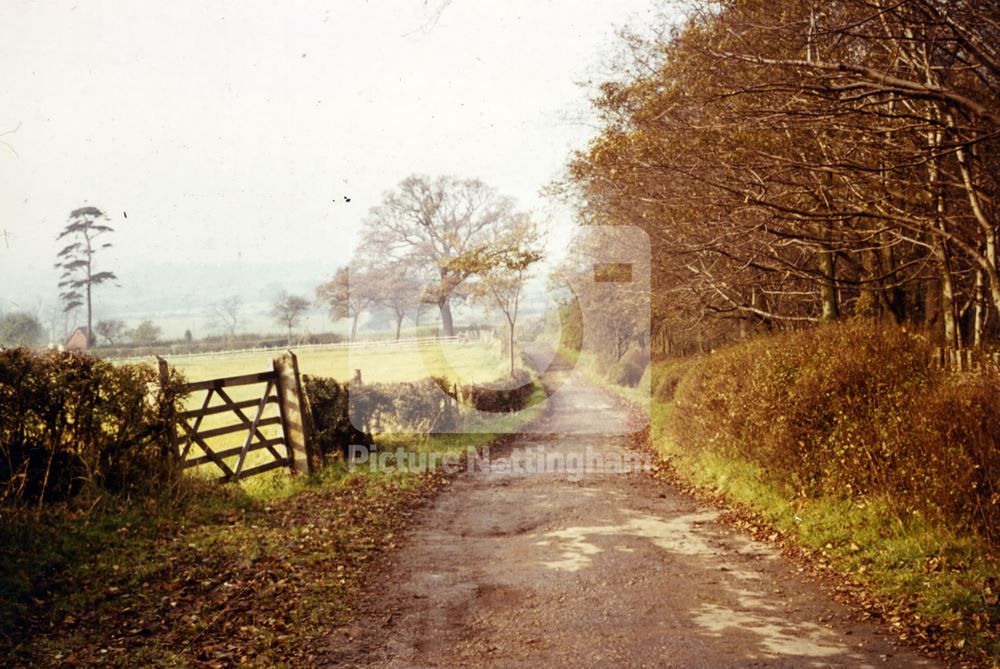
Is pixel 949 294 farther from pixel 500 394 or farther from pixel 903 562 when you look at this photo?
pixel 500 394

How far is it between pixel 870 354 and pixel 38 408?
10817 millimetres

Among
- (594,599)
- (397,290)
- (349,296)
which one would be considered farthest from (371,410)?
(349,296)

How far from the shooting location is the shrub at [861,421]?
723cm

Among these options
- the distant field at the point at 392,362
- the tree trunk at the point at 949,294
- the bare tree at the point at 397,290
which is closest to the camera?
the tree trunk at the point at 949,294

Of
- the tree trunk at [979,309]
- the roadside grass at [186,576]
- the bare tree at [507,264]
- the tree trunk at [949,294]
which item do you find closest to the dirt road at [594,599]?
the roadside grass at [186,576]

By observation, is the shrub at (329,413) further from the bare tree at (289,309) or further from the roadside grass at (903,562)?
the bare tree at (289,309)

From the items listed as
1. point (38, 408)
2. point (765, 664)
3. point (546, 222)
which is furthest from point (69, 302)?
point (546, 222)

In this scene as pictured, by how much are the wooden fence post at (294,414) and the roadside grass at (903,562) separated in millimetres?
7312

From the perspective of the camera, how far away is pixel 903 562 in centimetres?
722

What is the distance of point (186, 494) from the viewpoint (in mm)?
9875

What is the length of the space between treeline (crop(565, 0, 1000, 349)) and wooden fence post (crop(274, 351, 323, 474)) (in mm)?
7065

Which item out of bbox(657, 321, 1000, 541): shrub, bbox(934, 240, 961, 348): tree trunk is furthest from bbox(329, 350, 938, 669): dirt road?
bbox(934, 240, 961, 348): tree trunk

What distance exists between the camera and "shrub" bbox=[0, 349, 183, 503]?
823 centimetres

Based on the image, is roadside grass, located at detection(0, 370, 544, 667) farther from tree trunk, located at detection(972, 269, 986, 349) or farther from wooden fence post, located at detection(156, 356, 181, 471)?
tree trunk, located at detection(972, 269, 986, 349)
